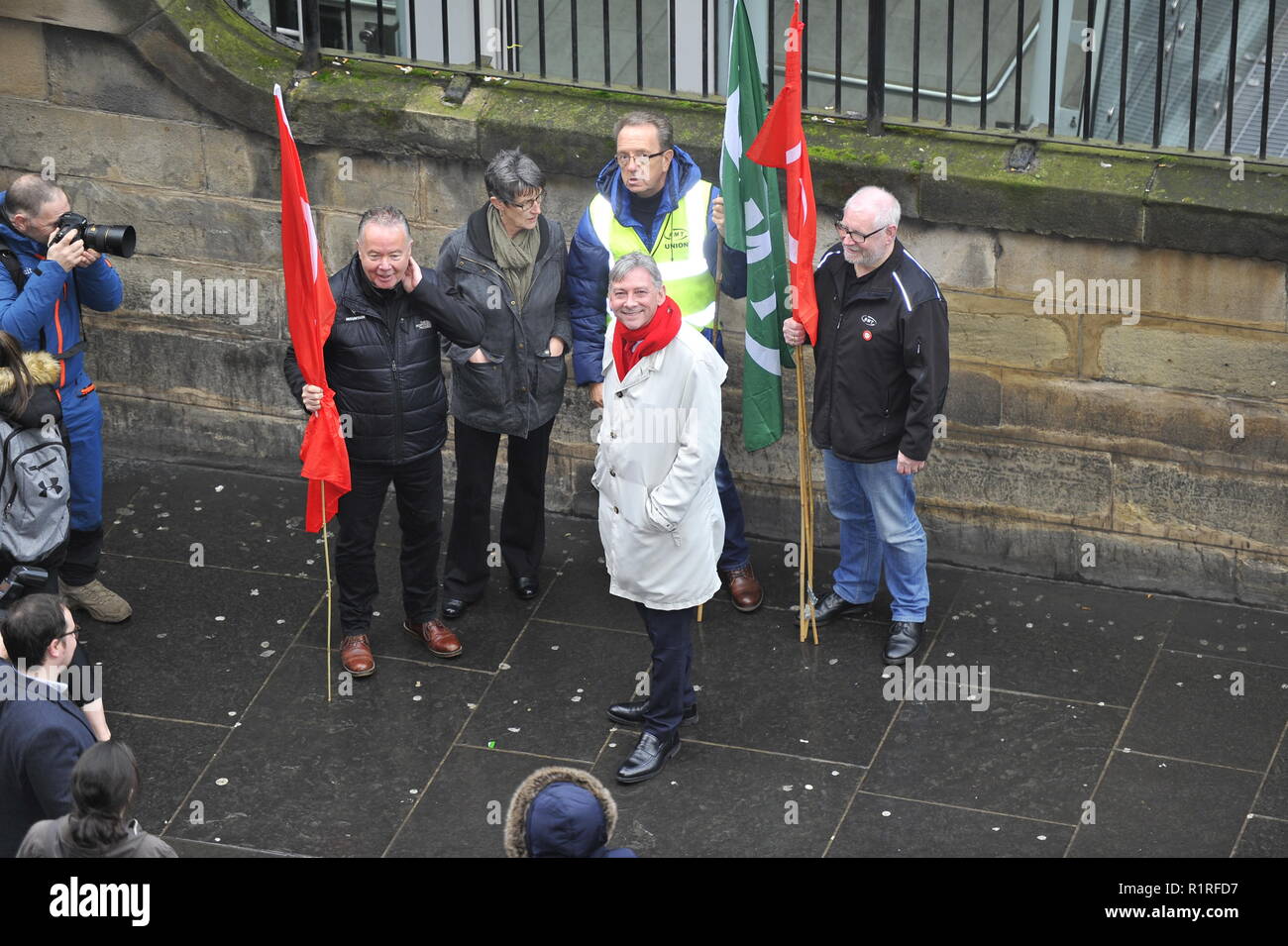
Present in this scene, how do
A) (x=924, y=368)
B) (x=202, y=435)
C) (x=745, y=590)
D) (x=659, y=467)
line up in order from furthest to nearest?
(x=202, y=435) → (x=745, y=590) → (x=924, y=368) → (x=659, y=467)

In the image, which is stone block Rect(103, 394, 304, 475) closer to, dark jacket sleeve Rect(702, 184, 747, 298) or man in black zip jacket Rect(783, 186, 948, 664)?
dark jacket sleeve Rect(702, 184, 747, 298)

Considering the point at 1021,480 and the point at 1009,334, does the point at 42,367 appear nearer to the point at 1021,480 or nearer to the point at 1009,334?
the point at 1009,334

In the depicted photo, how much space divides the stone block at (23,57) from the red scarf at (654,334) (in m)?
3.53

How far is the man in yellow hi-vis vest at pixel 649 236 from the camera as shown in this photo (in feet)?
24.6

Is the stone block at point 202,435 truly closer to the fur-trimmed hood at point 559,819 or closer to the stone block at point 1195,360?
the stone block at point 1195,360

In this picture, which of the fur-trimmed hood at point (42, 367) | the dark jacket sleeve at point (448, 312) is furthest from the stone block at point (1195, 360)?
the fur-trimmed hood at point (42, 367)

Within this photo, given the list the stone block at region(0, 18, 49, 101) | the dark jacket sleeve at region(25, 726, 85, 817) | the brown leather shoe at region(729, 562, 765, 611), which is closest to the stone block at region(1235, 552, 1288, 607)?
the brown leather shoe at region(729, 562, 765, 611)

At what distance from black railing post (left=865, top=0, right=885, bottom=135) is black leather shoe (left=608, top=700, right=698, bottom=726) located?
8.09 ft

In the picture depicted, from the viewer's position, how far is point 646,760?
709 centimetres

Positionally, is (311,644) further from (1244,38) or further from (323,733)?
(1244,38)

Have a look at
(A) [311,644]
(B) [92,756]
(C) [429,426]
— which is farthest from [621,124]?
(B) [92,756]

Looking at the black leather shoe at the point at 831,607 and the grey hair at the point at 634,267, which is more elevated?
the grey hair at the point at 634,267

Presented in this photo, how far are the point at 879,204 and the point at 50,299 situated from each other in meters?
3.09

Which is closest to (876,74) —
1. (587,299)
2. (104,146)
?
(587,299)
